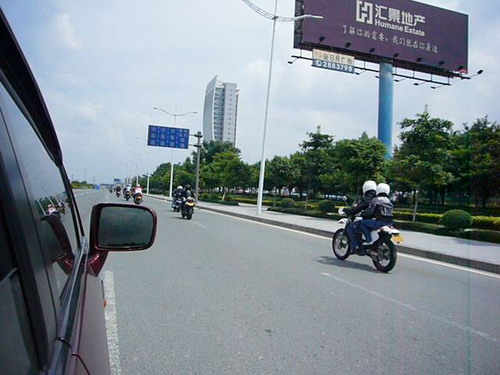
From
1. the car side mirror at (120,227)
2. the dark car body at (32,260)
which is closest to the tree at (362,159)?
the car side mirror at (120,227)

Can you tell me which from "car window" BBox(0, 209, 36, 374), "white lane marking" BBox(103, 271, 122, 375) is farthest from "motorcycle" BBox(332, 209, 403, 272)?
"car window" BBox(0, 209, 36, 374)

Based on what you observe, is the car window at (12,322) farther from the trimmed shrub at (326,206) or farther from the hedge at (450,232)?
the trimmed shrub at (326,206)

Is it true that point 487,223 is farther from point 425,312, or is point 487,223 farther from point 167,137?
point 167,137

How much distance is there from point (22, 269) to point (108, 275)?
5590 mm

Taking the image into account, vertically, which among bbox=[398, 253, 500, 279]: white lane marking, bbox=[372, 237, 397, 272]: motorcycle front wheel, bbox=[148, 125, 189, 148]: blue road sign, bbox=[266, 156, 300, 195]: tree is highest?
bbox=[148, 125, 189, 148]: blue road sign

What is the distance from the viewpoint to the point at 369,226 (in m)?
7.37

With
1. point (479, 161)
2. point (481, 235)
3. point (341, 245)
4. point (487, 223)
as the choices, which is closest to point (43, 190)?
point (341, 245)

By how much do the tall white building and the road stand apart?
72442mm

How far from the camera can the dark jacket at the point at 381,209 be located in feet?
24.1

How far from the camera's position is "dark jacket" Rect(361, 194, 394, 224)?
7352 mm

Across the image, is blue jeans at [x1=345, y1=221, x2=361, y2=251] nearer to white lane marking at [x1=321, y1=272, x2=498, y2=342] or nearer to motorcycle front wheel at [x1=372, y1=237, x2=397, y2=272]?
motorcycle front wheel at [x1=372, y1=237, x2=397, y2=272]

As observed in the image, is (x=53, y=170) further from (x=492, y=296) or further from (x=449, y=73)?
(x=449, y=73)

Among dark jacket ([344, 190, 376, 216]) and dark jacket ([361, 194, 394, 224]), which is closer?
dark jacket ([361, 194, 394, 224])

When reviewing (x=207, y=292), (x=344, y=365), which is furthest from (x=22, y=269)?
(x=207, y=292)
